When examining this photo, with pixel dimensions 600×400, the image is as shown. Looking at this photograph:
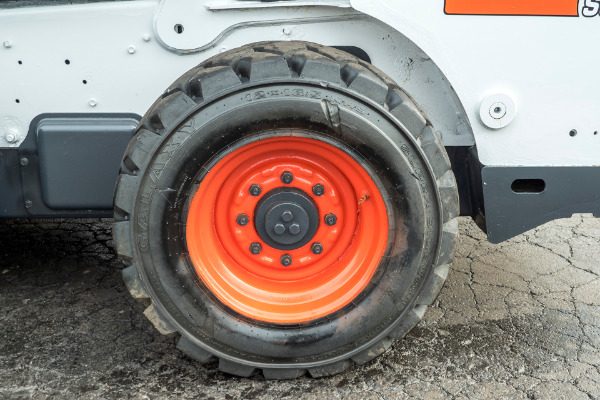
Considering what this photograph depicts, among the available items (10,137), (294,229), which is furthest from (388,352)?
(10,137)

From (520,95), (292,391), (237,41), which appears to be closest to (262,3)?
(237,41)

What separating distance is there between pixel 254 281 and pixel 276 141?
0.51 meters

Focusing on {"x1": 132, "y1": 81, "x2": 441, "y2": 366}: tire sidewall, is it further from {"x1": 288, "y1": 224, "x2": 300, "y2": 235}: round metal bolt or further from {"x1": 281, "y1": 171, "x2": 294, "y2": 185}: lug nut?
{"x1": 288, "y1": 224, "x2": 300, "y2": 235}: round metal bolt

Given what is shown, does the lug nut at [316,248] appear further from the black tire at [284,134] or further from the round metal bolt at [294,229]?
the black tire at [284,134]

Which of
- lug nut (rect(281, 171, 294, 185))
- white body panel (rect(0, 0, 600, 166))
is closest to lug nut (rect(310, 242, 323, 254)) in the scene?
lug nut (rect(281, 171, 294, 185))

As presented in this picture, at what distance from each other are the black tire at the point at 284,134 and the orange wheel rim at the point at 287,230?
0.05 meters

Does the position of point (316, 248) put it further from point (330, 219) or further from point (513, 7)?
point (513, 7)

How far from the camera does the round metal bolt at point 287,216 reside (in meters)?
2.30

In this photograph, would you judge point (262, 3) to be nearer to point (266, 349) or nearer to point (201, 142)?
point (201, 142)

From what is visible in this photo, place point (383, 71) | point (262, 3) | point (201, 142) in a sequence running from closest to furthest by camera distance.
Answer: point (201, 142)
point (262, 3)
point (383, 71)

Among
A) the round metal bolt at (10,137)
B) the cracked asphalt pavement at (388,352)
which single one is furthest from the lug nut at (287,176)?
Answer: the round metal bolt at (10,137)

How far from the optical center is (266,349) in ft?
7.54

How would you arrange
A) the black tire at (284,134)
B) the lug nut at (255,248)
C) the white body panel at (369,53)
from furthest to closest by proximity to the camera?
the lug nut at (255,248) < the white body panel at (369,53) < the black tire at (284,134)

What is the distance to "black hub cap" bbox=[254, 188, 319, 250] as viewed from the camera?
7.57 ft
